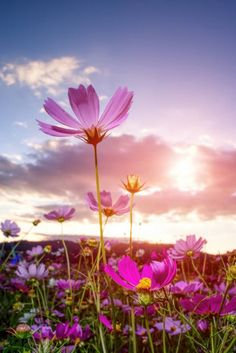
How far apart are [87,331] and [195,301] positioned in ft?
1.71

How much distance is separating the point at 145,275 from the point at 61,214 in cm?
83

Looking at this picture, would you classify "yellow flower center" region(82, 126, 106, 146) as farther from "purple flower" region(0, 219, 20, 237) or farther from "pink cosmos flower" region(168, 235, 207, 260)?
"purple flower" region(0, 219, 20, 237)

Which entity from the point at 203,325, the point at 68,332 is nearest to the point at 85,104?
the point at 68,332

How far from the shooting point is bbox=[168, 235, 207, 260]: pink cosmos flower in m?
1.41

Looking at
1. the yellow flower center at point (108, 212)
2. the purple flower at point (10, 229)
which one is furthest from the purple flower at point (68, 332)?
the purple flower at point (10, 229)

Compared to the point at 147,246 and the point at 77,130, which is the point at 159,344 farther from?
the point at 147,246

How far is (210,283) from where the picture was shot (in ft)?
11.3

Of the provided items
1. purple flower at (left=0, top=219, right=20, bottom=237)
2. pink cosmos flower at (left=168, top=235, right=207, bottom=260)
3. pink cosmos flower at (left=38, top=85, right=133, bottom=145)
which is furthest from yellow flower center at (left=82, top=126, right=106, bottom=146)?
purple flower at (left=0, top=219, right=20, bottom=237)

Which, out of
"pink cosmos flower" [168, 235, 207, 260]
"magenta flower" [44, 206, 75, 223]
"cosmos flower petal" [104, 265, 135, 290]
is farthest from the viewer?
"magenta flower" [44, 206, 75, 223]

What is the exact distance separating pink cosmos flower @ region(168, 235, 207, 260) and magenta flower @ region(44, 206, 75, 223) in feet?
1.41

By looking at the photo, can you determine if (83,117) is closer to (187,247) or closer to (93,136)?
(93,136)

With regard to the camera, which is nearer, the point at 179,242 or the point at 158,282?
the point at 158,282

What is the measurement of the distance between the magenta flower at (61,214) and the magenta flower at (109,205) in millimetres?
371

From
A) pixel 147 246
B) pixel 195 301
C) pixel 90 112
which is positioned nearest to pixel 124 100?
pixel 90 112
